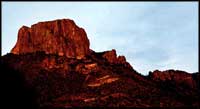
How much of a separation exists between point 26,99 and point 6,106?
12.5 feet

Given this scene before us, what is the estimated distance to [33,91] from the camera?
233ft

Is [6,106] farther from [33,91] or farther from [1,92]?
[33,91]

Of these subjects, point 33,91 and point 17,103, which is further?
point 33,91

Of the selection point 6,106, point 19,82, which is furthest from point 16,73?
point 6,106

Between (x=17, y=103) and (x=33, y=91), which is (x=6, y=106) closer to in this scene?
(x=17, y=103)

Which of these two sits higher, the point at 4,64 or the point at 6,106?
the point at 4,64

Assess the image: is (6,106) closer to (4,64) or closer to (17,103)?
(17,103)

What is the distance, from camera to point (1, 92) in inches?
2562

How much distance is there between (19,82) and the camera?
68.6 m

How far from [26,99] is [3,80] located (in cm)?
339

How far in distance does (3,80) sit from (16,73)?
309 centimetres

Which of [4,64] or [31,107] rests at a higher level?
[4,64]

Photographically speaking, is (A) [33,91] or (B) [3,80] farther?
(A) [33,91]

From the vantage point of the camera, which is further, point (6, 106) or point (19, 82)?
point (19, 82)
